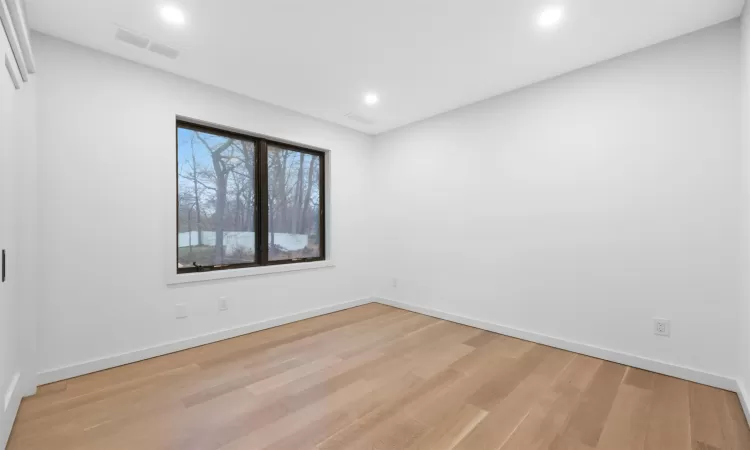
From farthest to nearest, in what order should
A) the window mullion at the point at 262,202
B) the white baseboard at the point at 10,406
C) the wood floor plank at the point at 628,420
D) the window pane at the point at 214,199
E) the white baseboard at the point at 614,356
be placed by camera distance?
the window mullion at the point at 262,202 < the window pane at the point at 214,199 < the white baseboard at the point at 614,356 < the wood floor plank at the point at 628,420 < the white baseboard at the point at 10,406

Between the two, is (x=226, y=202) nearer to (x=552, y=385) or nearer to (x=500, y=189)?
(x=500, y=189)

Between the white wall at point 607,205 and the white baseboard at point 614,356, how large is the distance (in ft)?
0.17

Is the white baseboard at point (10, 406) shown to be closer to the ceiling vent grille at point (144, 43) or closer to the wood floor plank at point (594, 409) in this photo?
the ceiling vent grille at point (144, 43)

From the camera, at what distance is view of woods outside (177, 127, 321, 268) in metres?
3.17

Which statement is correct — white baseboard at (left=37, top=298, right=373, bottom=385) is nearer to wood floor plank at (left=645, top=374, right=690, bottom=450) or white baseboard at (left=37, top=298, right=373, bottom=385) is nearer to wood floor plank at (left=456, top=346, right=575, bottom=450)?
wood floor plank at (left=456, top=346, right=575, bottom=450)

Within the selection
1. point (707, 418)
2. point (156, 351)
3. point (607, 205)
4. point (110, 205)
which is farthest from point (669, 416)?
point (110, 205)

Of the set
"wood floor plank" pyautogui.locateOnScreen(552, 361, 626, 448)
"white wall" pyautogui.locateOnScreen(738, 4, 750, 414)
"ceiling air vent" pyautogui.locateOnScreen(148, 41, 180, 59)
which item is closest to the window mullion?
"ceiling air vent" pyautogui.locateOnScreen(148, 41, 180, 59)

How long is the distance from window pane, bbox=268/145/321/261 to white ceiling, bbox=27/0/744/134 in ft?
3.13

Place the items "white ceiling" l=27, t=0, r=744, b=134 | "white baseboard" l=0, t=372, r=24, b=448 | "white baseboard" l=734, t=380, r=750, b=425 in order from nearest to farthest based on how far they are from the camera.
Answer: "white baseboard" l=0, t=372, r=24, b=448
"white baseboard" l=734, t=380, r=750, b=425
"white ceiling" l=27, t=0, r=744, b=134

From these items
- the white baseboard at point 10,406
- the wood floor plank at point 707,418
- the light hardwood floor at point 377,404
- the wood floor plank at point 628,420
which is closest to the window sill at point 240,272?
the light hardwood floor at point 377,404

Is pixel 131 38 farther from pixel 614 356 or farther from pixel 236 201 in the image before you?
pixel 614 356

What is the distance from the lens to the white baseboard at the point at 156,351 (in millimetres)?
2295

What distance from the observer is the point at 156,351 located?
2.74m

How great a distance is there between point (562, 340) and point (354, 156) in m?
3.33
